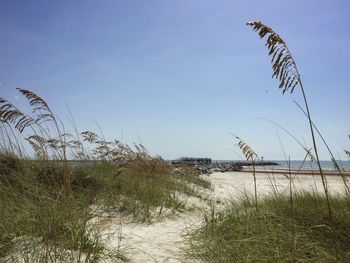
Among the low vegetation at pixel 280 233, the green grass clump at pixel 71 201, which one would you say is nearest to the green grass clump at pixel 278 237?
the low vegetation at pixel 280 233

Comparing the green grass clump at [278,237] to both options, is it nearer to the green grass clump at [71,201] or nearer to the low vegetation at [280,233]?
the low vegetation at [280,233]

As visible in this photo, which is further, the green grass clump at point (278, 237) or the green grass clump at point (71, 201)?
the green grass clump at point (71, 201)

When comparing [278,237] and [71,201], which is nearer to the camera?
[278,237]

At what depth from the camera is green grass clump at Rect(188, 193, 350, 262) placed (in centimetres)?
273

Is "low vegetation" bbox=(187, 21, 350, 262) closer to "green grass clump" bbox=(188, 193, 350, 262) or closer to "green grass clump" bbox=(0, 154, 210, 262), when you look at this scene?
"green grass clump" bbox=(188, 193, 350, 262)

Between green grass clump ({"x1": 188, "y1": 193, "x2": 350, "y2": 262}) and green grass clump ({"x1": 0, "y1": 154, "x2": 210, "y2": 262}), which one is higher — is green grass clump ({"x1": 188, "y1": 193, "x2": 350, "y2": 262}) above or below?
below

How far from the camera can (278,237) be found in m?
3.09

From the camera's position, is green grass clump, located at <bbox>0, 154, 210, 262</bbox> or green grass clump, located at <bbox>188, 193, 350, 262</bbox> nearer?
green grass clump, located at <bbox>188, 193, 350, 262</bbox>

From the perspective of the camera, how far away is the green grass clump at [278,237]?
273 cm

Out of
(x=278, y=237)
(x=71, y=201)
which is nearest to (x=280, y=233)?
(x=278, y=237)

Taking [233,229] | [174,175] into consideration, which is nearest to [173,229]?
[233,229]

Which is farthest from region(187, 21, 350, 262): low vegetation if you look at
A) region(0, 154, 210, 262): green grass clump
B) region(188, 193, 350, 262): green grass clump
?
region(0, 154, 210, 262): green grass clump

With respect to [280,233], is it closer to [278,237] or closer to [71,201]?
[278,237]

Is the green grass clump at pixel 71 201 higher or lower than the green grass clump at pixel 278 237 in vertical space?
higher
